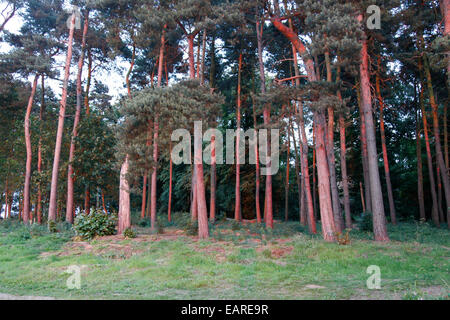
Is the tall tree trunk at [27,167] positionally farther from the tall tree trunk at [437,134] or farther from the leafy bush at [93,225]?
the tall tree trunk at [437,134]

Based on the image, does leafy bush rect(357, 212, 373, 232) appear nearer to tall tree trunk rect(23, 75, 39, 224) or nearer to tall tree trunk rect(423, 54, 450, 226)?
tall tree trunk rect(423, 54, 450, 226)

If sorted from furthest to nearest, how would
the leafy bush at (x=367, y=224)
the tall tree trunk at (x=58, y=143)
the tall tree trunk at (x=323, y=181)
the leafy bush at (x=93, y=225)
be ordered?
the tall tree trunk at (x=58, y=143) → the leafy bush at (x=367, y=224) → the leafy bush at (x=93, y=225) → the tall tree trunk at (x=323, y=181)

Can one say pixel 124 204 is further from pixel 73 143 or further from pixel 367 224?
pixel 367 224

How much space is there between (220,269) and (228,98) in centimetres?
1579

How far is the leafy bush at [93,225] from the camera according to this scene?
12.7 m

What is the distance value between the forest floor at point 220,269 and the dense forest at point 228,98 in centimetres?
190

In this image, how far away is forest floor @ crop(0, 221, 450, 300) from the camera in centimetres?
575

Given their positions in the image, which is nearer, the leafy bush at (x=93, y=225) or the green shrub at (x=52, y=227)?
the leafy bush at (x=93, y=225)

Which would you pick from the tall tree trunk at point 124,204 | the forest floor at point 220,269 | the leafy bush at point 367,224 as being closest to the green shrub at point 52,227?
the forest floor at point 220,269

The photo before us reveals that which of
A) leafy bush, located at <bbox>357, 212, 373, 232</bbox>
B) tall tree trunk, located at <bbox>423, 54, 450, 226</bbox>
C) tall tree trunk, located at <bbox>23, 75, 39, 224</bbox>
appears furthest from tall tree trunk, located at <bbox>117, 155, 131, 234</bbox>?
tall tree trunk, located at <bbox>423, 54, 450, 226</bbox>

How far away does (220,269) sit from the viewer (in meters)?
7.59
